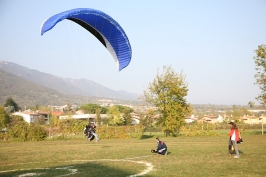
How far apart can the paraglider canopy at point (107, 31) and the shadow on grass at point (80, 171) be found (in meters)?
6.05

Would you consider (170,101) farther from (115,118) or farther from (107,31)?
(115,118)

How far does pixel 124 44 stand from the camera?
17.7 metres

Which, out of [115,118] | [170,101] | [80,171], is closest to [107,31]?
[80,171]

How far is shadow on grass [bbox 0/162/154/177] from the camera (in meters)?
11.9

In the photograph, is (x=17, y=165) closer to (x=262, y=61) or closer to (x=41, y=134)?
(x=41, y=134)

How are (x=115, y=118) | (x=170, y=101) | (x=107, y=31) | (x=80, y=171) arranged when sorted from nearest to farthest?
(x=80, y=171) → (x=107, y=31) → (x=170, y=101) → (x=115, y=118)

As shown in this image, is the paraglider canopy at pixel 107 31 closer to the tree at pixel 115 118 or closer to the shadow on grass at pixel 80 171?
the shadow on grass at pixel 80 171

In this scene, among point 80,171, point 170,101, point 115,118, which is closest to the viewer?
point 80,171

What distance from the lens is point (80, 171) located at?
12602 mm

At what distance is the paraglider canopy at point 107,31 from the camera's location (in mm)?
15814

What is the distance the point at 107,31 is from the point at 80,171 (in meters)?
7.66

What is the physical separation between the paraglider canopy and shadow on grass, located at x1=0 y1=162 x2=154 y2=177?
6045mm

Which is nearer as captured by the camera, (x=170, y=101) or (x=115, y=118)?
(x=170, y=101)

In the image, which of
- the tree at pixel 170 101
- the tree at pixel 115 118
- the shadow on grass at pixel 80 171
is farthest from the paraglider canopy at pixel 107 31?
the tree at pixel 115 118
